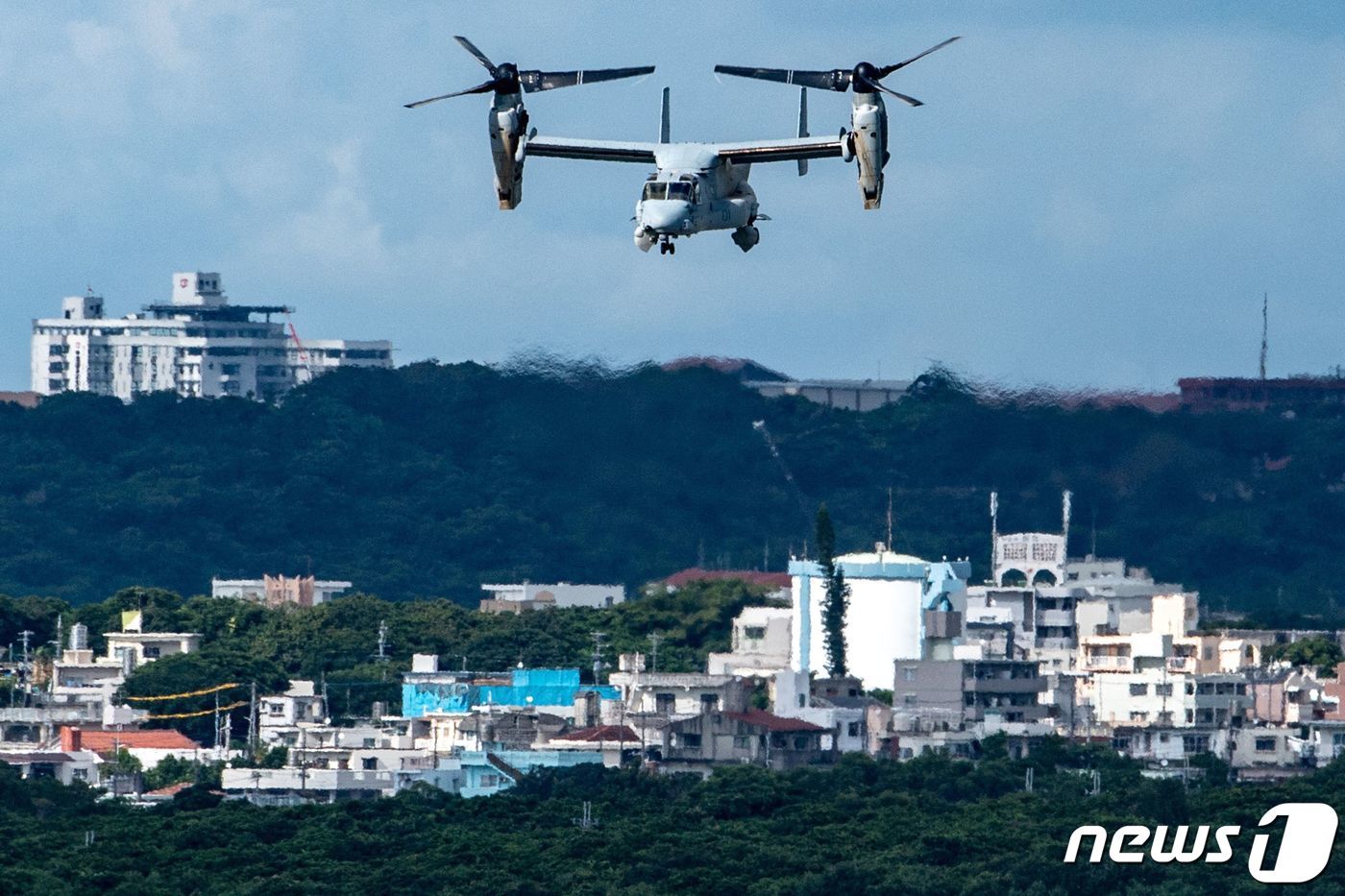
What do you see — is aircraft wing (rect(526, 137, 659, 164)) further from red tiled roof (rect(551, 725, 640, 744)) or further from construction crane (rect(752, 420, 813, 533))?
construction crane (rect(752, 420, 813, 533))

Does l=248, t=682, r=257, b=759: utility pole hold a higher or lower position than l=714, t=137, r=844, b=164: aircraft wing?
lower

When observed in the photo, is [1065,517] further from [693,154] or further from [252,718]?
[693,154]

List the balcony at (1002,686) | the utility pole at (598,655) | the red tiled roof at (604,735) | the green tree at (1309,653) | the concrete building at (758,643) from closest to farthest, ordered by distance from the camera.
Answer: the red tiled roof at (604,735) → the balcony at (1002,686) → the utility pole at (598,655) → the green tree at (1309,653) → the concrete building at (758,643)

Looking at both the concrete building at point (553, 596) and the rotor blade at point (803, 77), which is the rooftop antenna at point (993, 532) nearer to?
the concrete building at point (553, 596)

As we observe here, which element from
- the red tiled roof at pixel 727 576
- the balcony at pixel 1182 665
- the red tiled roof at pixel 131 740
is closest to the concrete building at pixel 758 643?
the red tiled roof at pixel 727 576

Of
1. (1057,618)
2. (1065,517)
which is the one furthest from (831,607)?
(1065,517)

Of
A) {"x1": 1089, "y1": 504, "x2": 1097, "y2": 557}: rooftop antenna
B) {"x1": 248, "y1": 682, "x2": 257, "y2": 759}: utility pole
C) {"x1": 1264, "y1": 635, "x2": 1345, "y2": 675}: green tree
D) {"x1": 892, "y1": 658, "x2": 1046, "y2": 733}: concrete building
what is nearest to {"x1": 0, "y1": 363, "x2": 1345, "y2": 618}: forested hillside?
{"x1": 1089, "y1": 504, "x2": 1097, "y2": 557}: rooftop antenna
